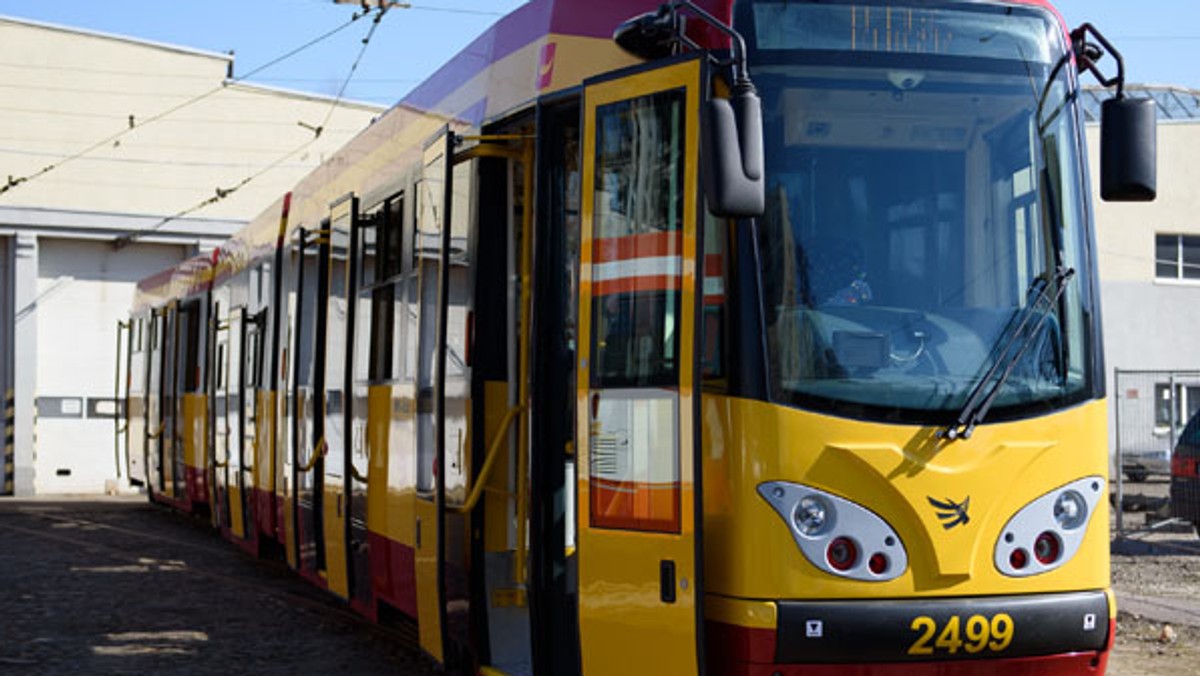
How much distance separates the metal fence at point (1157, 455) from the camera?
18.0m

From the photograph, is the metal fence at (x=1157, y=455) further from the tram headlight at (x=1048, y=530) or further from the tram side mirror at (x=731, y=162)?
the tram side mirror at (x=731, y=162)

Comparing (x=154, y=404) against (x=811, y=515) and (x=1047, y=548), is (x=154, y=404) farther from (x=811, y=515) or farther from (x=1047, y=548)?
(x=1047, y=548)

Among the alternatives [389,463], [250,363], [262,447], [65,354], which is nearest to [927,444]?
[389,463]

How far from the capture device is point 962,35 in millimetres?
6734

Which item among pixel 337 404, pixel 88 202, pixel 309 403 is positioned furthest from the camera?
pixel 88 202

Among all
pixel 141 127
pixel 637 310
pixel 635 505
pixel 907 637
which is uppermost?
pixel 141 127

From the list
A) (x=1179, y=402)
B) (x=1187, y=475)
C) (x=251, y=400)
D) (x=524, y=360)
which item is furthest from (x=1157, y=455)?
(x=524, y=360)

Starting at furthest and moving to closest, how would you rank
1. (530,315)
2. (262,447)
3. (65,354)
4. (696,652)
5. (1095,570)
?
(65,354), (262,447), (530,315), (1095,570), (696,652)

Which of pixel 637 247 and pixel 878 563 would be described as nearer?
pixel 878 563

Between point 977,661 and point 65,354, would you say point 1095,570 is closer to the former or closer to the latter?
point 977,661

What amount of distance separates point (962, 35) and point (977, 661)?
8.02 ft

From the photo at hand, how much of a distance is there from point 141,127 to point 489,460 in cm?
2608

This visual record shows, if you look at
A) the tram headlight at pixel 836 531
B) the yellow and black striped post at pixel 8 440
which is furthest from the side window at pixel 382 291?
the yellow and black striped post at pixel 8 440

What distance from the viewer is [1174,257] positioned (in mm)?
38906
